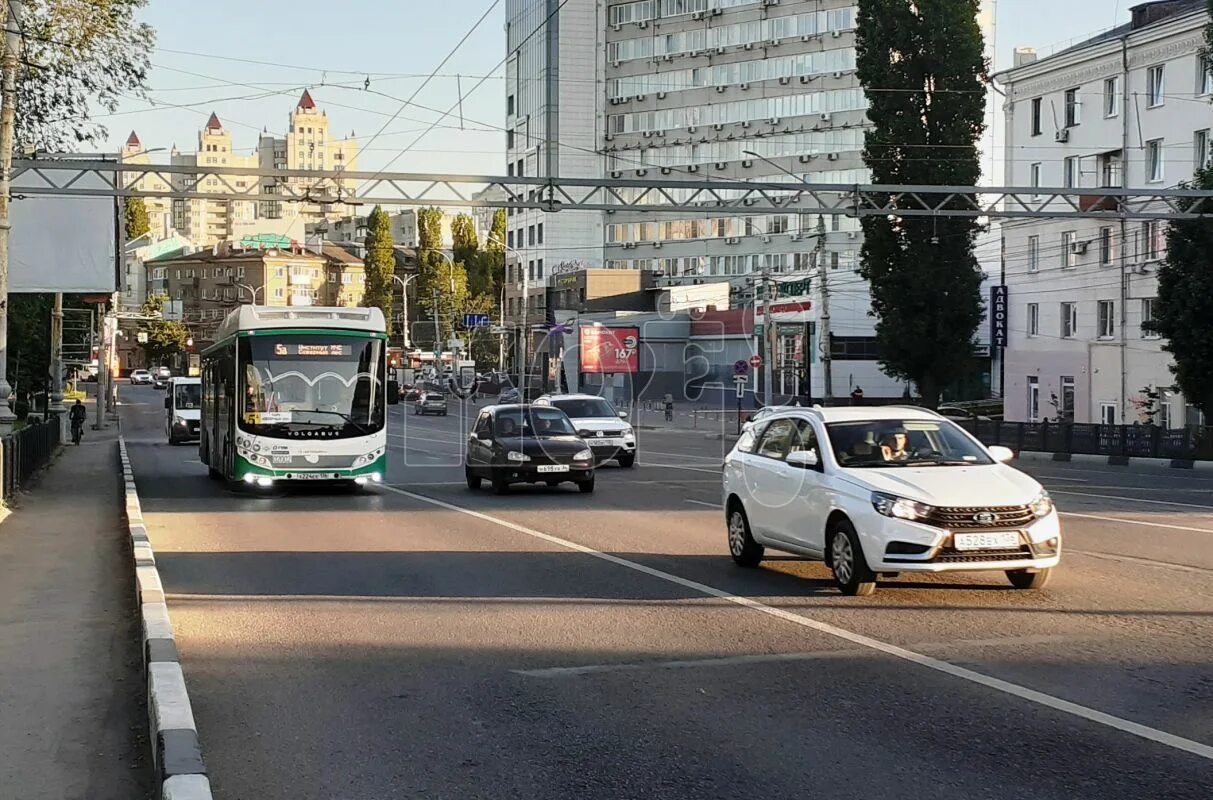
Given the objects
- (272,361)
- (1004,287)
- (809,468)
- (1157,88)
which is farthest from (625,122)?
(809,468)

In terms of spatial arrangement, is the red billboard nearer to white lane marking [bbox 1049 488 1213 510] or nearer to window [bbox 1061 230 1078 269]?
window [bbox 1061 230 1078 269]

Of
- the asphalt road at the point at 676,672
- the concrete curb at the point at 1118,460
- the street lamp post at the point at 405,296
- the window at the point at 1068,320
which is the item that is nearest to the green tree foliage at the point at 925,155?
the window at the point at 1068,320

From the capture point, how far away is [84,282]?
38750mm

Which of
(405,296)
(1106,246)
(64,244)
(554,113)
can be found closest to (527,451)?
(64,244)

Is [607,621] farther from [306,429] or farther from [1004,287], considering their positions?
[1004,287]

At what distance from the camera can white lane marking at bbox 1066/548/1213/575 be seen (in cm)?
1309

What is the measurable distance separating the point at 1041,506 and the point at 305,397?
15.6 m

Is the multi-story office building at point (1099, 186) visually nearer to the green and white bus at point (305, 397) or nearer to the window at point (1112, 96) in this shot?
the window at point (1112, 96)

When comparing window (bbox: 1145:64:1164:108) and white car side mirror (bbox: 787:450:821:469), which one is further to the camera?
window (bbox: 1145:64:1164:108)

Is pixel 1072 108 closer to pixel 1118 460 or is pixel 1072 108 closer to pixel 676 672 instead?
pixel 1118 460

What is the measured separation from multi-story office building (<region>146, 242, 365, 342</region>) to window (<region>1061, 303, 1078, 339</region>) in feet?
314

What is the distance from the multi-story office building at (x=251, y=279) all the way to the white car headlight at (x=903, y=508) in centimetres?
13111

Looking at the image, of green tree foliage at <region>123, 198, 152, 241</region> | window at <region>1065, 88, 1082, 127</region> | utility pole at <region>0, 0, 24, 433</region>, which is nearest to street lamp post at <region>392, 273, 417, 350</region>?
green tree foliage at <region>123, 198, 152, 241</region>

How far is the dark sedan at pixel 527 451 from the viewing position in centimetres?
2420
